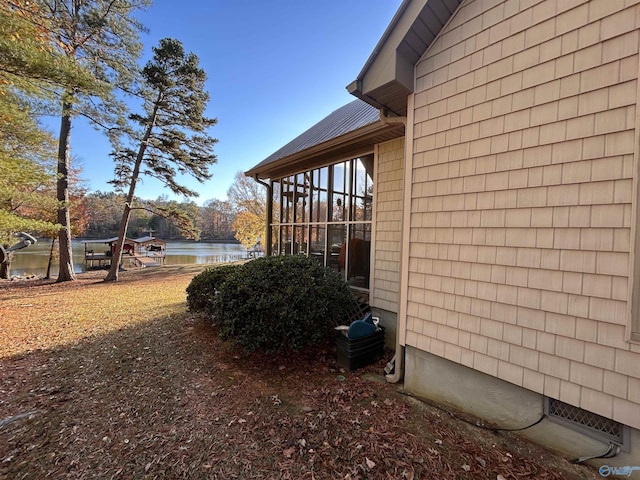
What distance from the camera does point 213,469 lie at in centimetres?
219

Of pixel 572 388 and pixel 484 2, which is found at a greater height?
pixel 484 2

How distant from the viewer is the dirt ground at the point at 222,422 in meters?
2.19

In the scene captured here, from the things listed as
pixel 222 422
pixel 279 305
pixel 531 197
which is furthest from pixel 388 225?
pixel 222 422

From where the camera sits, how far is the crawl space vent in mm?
2027

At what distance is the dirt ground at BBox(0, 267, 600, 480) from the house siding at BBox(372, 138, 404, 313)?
3.29 feet

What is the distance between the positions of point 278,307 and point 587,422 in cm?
320

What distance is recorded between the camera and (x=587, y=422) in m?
2.19

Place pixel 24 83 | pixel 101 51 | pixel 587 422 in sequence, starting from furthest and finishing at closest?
1. pixel 101 51
2. pixel 24 83
3. pixel 587 422

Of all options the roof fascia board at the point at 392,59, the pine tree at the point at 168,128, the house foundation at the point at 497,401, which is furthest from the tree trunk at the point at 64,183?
the house foundation at the point at 497,401

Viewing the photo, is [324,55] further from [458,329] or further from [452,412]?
[452,412]

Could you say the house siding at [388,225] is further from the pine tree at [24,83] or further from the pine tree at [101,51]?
the pine tree at [101,51]

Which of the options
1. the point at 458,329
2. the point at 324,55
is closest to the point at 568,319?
the point at 458,329

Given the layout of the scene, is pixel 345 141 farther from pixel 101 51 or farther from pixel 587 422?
pixel 101 51

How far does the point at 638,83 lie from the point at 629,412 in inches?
91.1
